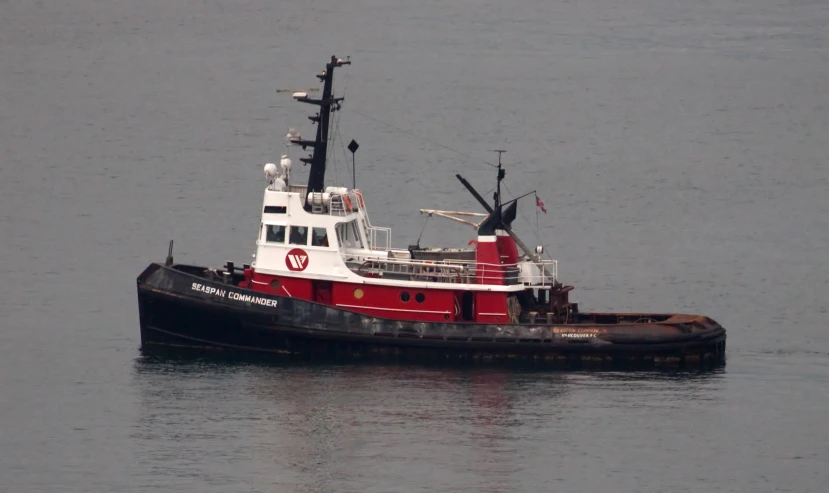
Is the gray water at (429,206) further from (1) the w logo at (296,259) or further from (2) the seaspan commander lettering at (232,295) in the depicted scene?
(1) the w logo at (296,259)

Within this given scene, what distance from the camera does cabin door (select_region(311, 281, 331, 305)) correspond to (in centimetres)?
4634

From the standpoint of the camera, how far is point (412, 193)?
7044cm

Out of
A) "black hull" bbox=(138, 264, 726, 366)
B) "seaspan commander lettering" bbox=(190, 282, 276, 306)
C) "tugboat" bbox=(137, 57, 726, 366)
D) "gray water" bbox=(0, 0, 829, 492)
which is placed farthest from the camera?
"seaspan commander lettering" bbox=(190, 282, 276, 306)

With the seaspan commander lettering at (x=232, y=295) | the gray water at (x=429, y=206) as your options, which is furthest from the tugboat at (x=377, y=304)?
the gray water at (x=429, y=206)

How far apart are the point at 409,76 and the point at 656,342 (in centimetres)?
5532

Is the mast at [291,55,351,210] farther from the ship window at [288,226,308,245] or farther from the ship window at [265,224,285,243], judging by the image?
the ship window at [265,224,285,243]

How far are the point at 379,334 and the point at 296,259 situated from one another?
3.10 meters

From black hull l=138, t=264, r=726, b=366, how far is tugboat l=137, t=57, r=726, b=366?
0.09 ft

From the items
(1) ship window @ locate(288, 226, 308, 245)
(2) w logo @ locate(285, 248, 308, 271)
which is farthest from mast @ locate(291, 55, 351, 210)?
(2) w logo @ locate(285, 248, 308, 271)

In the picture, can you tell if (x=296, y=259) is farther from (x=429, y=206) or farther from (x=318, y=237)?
(x=429, y=206)

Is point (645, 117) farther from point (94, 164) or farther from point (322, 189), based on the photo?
point (322, 189)

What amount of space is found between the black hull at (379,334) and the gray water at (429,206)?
813mm

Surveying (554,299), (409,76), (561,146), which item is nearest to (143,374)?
(554,299)

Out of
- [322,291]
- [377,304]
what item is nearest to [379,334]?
[377,304]
